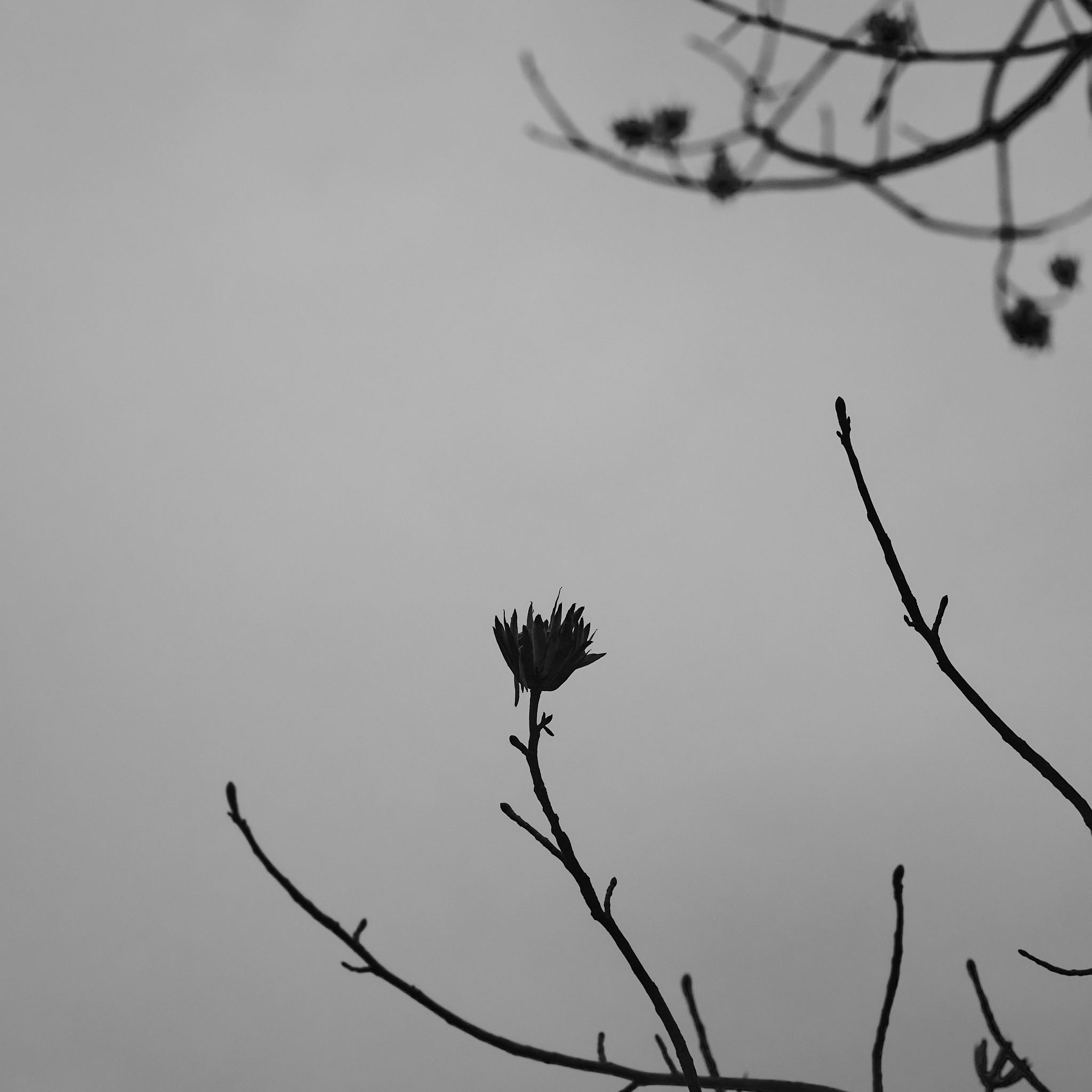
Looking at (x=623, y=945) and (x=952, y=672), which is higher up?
(x=952, y=672)

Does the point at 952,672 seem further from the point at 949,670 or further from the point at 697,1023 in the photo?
the point at 697,1023

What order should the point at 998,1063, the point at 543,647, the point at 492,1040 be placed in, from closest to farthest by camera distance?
the point at 492,1040 → the point at 998,1063 → the point at 543,647

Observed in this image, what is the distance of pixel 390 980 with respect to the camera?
1.39 metres

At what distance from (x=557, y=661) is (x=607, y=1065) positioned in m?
1.30

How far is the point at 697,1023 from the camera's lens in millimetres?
2365

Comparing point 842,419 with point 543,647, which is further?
point 543,647

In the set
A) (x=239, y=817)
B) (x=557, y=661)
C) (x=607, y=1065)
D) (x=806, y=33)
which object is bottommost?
(x=607, y=1065)

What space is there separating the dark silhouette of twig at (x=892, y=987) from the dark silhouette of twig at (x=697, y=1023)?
510mm

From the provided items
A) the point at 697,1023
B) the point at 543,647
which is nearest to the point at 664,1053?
the point at 697,1023

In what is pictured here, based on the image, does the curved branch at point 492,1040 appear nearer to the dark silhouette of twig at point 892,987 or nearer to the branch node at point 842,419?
the dark silhouette of twig at point 892,987

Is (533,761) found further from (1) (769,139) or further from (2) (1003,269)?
(2) (1003,269)

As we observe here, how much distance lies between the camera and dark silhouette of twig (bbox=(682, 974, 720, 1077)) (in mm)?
2309

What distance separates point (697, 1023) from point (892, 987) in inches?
26.6

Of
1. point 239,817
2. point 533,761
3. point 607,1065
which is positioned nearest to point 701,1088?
point 607,1065
